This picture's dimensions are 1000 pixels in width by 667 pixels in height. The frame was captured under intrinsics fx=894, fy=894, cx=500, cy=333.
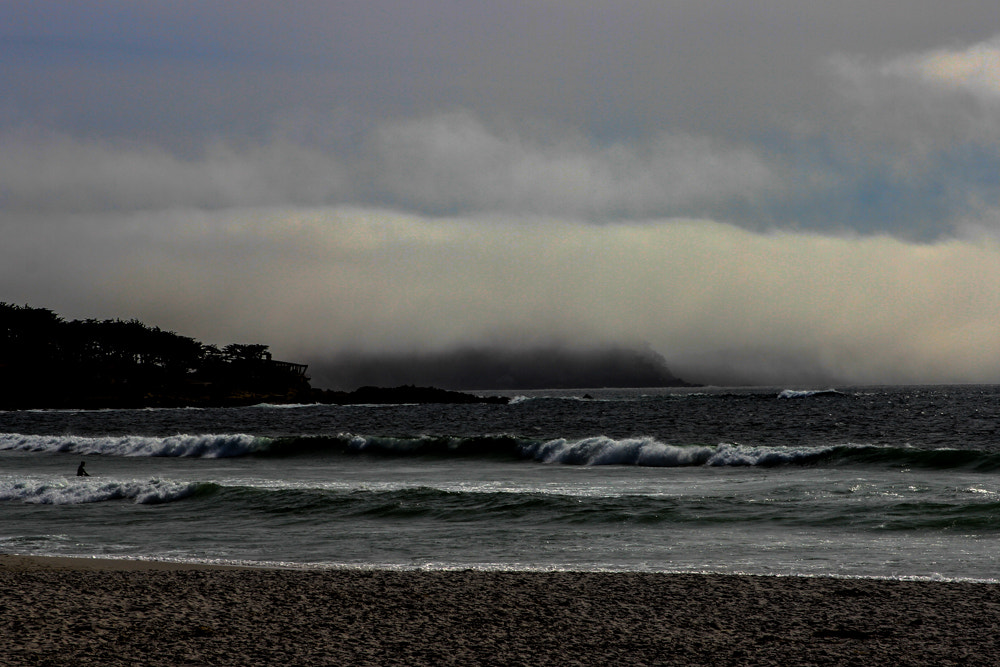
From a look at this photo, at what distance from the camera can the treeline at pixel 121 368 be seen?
126 metres

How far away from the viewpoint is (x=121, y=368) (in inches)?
5768

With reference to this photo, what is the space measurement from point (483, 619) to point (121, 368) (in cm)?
14973

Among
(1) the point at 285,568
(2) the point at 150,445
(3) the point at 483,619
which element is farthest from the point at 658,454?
(2) the point at 150,445

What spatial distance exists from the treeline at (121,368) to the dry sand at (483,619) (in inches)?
4610

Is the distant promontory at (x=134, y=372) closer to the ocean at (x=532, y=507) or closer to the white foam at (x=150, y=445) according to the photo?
the white foam at (x=150, y=445)

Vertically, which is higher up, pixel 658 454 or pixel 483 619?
pixel 483 619

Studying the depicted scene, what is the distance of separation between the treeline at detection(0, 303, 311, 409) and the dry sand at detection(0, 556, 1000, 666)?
117 meters

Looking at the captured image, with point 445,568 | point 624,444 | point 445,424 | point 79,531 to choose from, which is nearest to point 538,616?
point 445,568

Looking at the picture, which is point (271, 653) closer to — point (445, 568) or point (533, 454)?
point (445, 568)

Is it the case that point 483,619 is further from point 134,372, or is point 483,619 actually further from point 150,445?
point 134,372

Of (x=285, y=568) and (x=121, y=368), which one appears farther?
(x=121, y=368)

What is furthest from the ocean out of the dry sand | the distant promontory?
the distant promontory

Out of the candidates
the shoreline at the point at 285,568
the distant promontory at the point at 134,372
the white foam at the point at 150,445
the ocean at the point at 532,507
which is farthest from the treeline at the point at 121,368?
the shoreline at the point at 285,568

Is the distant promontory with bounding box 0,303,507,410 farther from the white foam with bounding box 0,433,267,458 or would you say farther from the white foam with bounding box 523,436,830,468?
the white foam with bounding box 523,436,830,468
